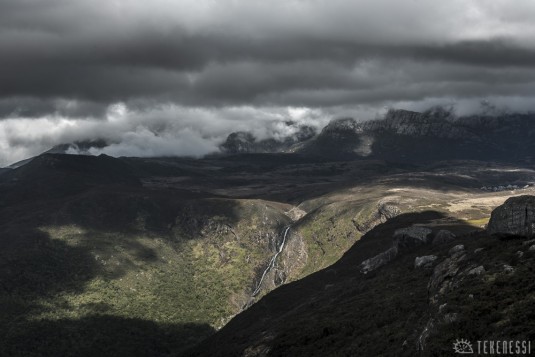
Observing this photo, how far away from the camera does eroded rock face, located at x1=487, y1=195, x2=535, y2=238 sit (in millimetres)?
100750

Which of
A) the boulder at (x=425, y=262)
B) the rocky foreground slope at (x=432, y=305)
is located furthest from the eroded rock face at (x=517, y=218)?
the boulder at (x=425, y=262)

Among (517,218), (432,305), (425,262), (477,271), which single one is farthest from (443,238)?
(432,305)

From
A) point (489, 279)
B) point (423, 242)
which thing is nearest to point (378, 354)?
point (489, 279)

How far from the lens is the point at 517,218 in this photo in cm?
10519

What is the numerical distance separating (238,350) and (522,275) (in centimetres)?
10987

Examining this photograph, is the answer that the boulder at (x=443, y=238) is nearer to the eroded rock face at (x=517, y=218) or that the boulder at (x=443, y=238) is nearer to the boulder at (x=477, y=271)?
the eroded rock face at (x=517, y=218)

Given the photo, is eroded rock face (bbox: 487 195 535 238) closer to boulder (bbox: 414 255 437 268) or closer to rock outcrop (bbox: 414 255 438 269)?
rock outcrop (bbox: 414 255 438 269)

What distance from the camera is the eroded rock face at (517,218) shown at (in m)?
101

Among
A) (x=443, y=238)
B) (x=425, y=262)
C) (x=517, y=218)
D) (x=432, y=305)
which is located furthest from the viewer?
(x=443, y=238)

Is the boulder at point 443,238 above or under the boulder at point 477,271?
under

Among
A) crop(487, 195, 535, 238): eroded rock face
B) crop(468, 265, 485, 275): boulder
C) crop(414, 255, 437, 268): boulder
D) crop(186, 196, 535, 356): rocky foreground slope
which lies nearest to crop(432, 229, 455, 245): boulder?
crop(186, 196, 535, 356): rocky foreground slope

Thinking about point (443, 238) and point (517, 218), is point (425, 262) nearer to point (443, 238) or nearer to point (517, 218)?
point (443, 238)

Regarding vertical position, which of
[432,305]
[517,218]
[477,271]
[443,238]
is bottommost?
[443,238]

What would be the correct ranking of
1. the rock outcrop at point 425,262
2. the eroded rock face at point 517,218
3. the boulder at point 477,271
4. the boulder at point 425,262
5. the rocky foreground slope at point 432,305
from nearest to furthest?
the rocky foreground slope at point 432,305, the boulder at point 477,271, the eroded rock face at point 517,218, the rock outcrop at point 425,262, the boulder at point 425,262
